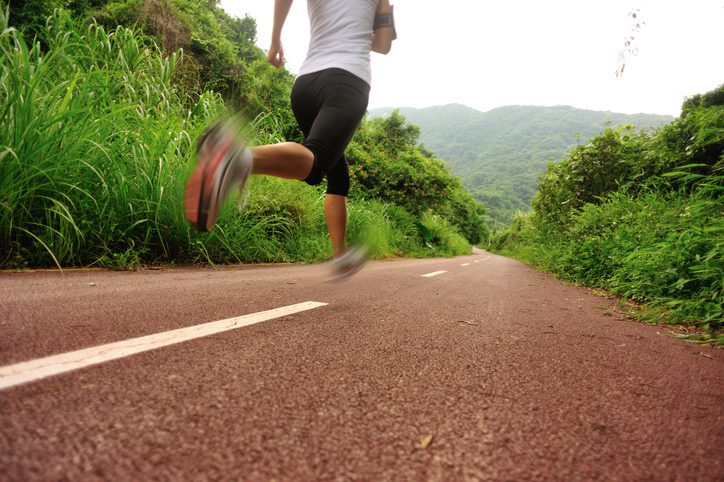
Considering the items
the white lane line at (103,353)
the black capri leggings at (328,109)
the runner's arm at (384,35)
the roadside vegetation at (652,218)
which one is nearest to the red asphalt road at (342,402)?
the white lane line at (103,353)

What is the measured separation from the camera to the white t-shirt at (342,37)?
2.00 meters

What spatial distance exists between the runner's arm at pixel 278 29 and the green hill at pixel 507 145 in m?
73.8

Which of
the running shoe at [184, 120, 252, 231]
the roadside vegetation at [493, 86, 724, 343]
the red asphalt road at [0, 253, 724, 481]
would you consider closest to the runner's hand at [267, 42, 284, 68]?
the running shoe at [184, 120, 252, 231]

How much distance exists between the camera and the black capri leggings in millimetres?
1757

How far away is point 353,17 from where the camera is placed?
2051 millimetres

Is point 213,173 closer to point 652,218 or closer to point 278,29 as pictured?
point 278,29

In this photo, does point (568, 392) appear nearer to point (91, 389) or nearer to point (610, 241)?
point (91, 389)

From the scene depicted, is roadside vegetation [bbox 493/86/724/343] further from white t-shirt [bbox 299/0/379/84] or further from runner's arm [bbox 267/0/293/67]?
runner's arm [bbox 267/0/293/67]

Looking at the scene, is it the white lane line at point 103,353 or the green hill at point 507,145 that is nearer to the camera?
the white lane line at point 103,353

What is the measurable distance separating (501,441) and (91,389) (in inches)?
37.6

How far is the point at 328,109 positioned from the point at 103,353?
4.59ft

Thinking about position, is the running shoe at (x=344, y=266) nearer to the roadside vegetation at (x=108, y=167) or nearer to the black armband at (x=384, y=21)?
the roadside vegetation at (x=108, y=167)

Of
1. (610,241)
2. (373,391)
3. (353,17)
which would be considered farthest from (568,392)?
(610,241)

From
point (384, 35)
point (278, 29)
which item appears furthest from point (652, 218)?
point (278, 29)
